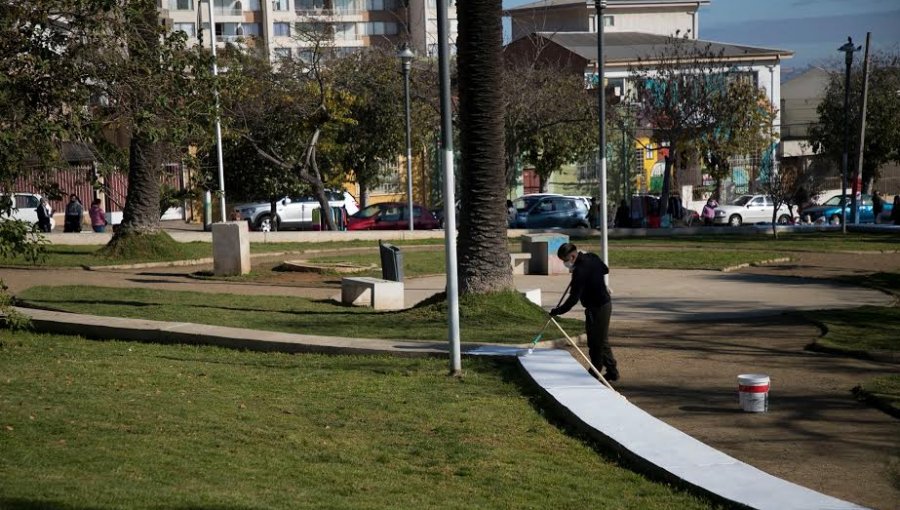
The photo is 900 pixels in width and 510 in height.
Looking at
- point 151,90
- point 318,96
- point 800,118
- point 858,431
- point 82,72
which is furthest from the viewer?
point 800,118

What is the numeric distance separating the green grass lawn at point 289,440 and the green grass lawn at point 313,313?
2356 millimetres

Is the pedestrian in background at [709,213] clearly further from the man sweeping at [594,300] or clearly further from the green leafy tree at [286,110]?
the man sweeping at [594,300]

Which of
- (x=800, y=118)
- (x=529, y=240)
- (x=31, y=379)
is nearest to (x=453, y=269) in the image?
(x=31, y=379)

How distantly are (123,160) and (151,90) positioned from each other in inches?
50.5

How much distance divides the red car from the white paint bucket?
1238 inches

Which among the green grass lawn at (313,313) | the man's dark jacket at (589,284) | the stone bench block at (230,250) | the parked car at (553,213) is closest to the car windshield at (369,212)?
the parked car at (553,213)

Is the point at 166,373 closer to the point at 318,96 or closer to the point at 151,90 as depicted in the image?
the point at 151,90

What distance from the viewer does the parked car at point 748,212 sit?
168 feet

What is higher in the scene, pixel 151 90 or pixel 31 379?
pixel 151 90

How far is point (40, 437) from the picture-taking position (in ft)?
29.0

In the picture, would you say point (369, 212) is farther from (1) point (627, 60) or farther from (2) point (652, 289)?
(1) point (627, 60)

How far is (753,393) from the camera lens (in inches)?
418

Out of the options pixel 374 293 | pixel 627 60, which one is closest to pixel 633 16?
pixel 627 60

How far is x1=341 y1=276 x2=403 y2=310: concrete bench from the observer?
1970 centimetres
